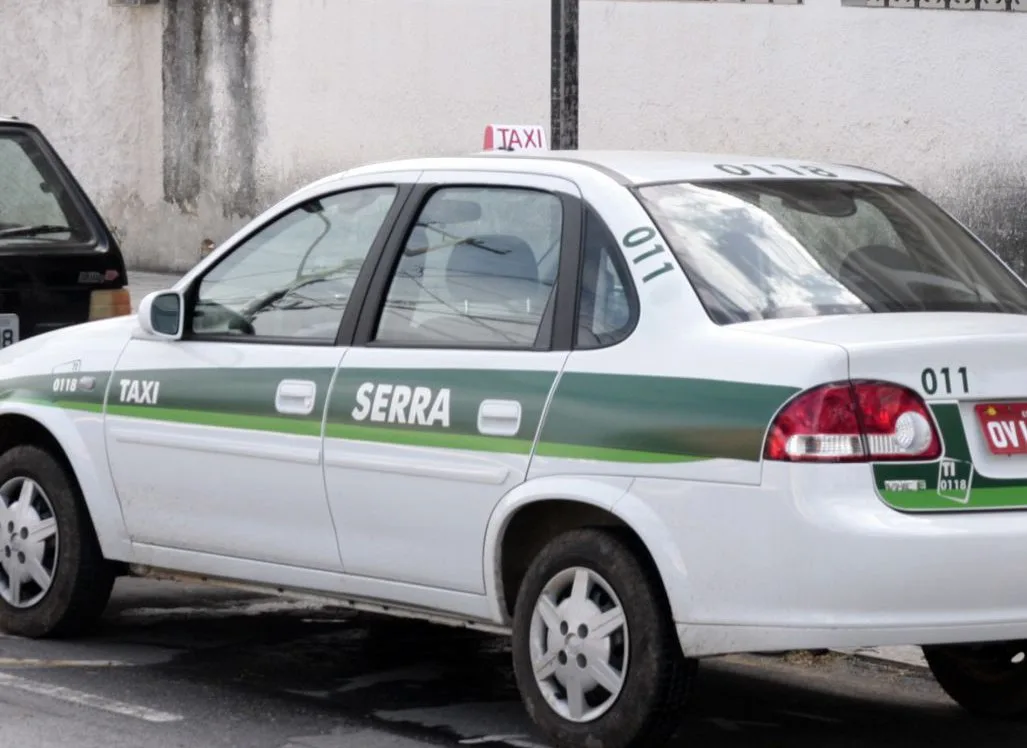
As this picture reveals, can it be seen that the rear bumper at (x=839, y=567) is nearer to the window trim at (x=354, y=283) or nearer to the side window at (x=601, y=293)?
the side window at (x=601, y=293)

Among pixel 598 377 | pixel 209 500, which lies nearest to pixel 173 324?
pixel 209 500

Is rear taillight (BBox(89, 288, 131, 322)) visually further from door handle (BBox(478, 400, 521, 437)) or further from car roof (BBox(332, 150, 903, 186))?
door handle (BBox(478, 400, 521, 437))

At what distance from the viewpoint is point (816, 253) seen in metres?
6.04

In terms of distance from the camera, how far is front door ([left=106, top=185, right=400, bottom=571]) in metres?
6.57

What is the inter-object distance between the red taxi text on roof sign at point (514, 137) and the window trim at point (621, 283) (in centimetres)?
→ 433

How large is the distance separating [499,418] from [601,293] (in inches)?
17.5

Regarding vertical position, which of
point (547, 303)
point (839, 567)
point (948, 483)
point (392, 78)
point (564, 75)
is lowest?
point (839, 567)

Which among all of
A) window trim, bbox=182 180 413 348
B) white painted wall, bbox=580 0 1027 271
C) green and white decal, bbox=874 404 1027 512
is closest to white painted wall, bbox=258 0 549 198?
white painted wall, bbox=580 0 1027 271

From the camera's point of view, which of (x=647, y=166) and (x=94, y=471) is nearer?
(x=647, y=166)

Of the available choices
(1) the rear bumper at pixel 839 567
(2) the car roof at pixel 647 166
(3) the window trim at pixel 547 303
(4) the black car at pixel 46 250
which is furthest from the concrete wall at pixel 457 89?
(1) the rear bumper at pixel 839 567

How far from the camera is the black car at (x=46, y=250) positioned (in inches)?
366

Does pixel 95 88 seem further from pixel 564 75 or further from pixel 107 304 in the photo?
pixel 107 304

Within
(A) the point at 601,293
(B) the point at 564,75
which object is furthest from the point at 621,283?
(B) the point at 564,75

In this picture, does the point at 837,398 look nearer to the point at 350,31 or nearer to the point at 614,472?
the point at 614,472
